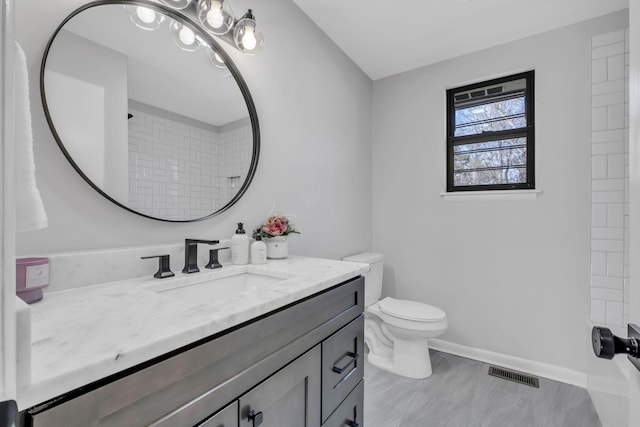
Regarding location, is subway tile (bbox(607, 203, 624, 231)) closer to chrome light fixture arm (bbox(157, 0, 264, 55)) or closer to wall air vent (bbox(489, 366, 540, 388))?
wall air vent (bbox(489, 366, 540, 388))

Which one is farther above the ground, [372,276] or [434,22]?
[434,22]

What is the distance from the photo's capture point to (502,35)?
86.7 inches

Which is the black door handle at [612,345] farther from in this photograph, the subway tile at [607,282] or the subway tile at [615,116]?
the subway tile at [615,116]

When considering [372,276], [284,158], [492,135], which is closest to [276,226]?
[284,158]

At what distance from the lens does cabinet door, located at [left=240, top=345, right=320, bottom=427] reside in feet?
2.45

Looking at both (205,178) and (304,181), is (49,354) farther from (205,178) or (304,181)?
(304,181)

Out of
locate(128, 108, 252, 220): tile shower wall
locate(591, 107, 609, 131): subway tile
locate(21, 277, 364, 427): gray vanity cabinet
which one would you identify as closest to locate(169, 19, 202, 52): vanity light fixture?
locate(128, 108, 252, 220): tile shower wall

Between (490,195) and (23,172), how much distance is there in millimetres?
2608

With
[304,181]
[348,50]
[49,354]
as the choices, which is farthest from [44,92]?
[348,50]

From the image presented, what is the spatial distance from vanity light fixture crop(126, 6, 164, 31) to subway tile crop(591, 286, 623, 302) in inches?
114

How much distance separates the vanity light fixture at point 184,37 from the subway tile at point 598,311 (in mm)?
2812

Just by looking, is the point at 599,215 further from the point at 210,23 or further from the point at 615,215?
the point at 210,23

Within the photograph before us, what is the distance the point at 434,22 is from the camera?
2070 millimetres

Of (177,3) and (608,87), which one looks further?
(608,87)
